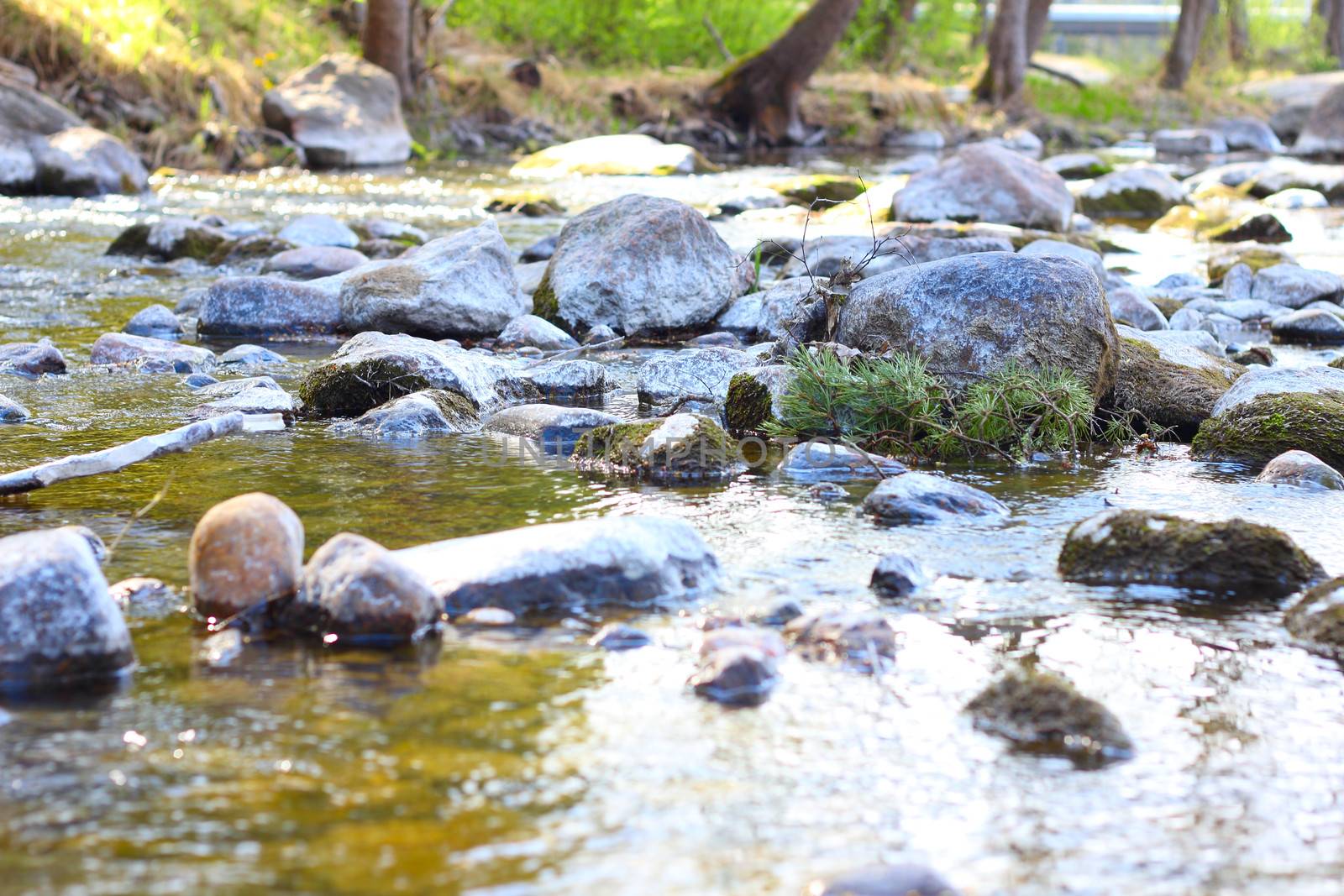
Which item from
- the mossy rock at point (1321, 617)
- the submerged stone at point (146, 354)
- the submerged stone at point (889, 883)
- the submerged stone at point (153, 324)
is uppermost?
the submerged stone at point (889, 883)

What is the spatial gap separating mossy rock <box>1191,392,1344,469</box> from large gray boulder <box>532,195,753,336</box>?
298cm

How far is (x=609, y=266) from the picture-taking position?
25.1ft

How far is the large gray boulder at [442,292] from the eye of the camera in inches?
295

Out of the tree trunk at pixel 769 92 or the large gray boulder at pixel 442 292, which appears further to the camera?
the tree trunk at pixel 769 92

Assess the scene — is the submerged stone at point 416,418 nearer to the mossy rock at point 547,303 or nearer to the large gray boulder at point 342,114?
the mossy rock at point 547,303

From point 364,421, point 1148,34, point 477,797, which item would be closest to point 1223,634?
point 477,797

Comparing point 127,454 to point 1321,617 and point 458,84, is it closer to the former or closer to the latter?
point 1321,617

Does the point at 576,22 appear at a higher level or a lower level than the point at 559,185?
higher

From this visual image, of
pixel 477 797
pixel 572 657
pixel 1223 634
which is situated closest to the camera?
pixel 477 797

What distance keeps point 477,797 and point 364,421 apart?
10.8 ft

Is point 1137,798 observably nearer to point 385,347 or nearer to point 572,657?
point 572,657

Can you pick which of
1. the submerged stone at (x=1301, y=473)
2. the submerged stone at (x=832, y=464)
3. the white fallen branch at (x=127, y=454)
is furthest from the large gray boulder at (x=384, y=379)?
the submerged stone at (x=1301, y=473)

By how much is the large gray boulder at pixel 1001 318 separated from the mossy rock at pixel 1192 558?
1.84 meters

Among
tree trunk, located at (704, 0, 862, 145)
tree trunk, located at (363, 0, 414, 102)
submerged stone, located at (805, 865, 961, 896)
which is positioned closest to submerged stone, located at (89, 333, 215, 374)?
submerged stone, located at (805, 865, 961, 896)
